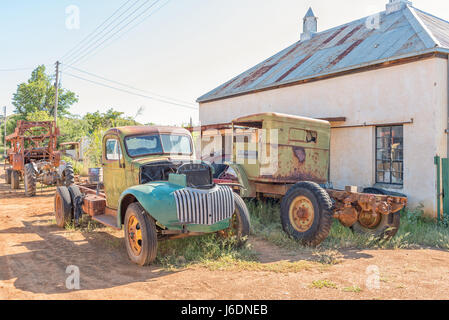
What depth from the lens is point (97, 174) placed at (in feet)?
29.4

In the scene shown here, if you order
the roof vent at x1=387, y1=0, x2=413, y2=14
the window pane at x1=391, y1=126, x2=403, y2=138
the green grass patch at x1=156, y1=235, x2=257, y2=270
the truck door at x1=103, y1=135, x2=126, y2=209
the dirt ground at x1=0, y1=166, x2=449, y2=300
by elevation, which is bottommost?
the dirt ground at x1=0, y1=166, x2=449, y2=300

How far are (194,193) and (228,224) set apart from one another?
807 millimetres

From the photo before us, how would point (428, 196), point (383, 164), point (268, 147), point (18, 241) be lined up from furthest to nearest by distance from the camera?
point (383, 164), point (428, 196), point (268, 147), point (18, 241)

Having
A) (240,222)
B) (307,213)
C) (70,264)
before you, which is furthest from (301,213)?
(70,264)

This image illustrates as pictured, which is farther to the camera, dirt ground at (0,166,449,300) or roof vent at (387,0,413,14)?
roof vent at (387,0,413,14)

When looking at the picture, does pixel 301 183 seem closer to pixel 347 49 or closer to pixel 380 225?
pixel 380 225

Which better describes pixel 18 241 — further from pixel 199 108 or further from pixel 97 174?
pixel 199 108

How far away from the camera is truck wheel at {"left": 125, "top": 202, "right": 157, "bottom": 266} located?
16.4 ft

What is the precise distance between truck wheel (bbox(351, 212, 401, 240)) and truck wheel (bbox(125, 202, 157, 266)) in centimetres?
407

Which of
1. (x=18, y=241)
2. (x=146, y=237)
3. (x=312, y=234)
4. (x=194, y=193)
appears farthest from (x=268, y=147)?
(x=18, y=241)

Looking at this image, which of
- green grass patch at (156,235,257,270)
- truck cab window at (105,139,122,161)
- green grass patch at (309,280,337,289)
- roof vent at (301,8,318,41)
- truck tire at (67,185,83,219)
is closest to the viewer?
green grass patch at (309,280,337,289)

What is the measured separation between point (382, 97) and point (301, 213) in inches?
210

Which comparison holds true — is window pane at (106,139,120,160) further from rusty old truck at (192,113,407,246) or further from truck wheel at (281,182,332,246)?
truck wheel at (281,182,332,246)

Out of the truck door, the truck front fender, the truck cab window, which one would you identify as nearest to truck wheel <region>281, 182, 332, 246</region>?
the truck front fender
